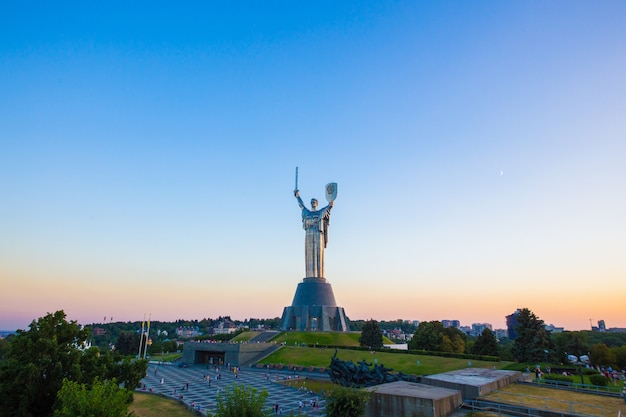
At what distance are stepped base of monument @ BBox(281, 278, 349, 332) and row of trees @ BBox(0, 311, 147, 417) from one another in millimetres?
34747

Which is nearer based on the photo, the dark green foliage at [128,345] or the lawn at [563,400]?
the lawn at [563,400]

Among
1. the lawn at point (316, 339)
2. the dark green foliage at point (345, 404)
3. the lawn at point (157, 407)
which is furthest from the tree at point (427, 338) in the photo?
the dark green foliage at point (345, 404)

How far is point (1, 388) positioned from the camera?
46.5ft

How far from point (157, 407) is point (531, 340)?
2778cm

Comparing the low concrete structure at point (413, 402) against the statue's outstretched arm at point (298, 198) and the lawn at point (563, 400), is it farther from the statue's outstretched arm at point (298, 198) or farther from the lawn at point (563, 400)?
the statue's outstretched arm at point (298, 198)

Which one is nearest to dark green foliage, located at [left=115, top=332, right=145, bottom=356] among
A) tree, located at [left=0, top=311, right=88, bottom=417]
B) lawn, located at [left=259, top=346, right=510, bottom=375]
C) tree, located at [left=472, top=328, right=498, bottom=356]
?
lawn, located at [left=259, top=346, right=510, bottom=375]

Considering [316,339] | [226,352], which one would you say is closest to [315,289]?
[316,339]

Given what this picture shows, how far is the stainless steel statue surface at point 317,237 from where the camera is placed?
54.4 metres

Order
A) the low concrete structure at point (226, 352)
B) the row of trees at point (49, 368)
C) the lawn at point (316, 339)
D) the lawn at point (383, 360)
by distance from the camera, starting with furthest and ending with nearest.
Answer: the lawn at point (316, 339) → the low concrete structure at point (226, 352) → the lawn at point (383, 360) → the row of trees at point (49, 368)

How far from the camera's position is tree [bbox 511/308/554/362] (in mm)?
30484

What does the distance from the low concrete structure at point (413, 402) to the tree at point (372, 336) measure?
27.3m

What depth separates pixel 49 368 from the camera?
1524 cm

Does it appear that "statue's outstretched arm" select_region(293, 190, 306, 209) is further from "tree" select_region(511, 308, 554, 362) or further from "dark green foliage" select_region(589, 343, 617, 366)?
"dark green foliage" select_region(589, 343, 617, 366)

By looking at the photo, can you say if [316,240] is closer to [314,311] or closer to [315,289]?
[315,289]
